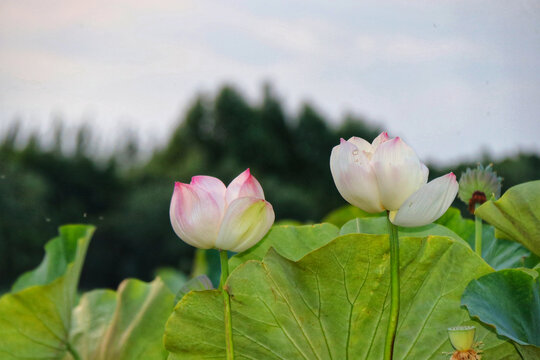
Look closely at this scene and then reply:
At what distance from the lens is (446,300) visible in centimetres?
34

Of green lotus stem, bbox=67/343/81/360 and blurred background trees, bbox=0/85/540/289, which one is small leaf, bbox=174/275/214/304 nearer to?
green lotus stem, bbox=67/343/81/360

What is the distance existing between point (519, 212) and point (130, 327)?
0.32 metres

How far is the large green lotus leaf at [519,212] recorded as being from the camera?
38cm

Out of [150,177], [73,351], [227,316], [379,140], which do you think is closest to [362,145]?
[379,140]

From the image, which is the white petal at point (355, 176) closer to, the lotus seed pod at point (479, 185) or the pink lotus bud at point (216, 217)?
the pink lotus bud at point (216, 217)

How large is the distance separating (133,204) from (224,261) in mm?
11019

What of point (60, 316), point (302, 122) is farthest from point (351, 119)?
point (60, 316)

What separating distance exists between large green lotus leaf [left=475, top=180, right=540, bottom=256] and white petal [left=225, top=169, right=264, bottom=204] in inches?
5.7

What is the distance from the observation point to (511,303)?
13.9 inches

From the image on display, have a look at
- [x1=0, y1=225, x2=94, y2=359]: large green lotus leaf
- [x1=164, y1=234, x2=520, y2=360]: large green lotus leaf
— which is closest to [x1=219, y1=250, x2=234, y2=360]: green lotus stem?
[x1=164, y1=234, x2=520, y2=360]: large green lotus leaf

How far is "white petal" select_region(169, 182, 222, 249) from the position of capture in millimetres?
326

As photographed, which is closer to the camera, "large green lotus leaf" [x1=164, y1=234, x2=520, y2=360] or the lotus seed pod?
"large green lotus leaf" [x1=164, y1=234, x2=520, y2=360]

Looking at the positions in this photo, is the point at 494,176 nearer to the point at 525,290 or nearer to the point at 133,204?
the point at 525,290

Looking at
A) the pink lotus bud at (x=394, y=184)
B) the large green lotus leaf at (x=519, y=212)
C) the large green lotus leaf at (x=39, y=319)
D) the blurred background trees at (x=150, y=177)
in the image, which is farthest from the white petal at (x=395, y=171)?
the blurred background trees at (x=150, y=177)
